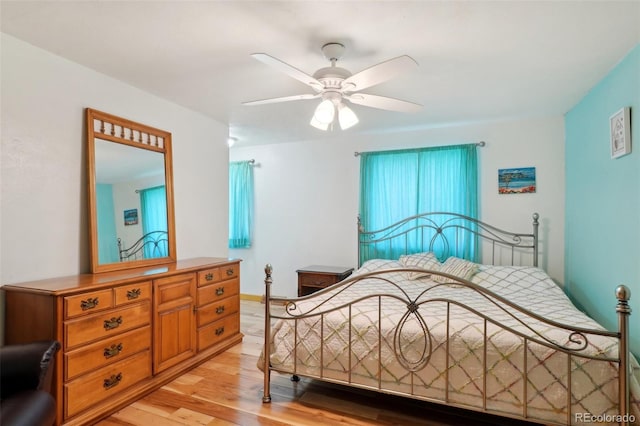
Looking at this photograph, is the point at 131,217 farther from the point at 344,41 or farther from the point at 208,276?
the point at 344,41

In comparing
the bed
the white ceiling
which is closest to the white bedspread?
the bed

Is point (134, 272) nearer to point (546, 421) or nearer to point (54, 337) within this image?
point (54, 337)

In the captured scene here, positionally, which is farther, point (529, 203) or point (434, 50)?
point (529, 203)

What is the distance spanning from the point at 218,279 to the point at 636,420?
2963 mm

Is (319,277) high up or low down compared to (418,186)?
down

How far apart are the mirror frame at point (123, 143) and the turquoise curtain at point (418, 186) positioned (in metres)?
2.35

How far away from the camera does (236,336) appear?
11.2 feet

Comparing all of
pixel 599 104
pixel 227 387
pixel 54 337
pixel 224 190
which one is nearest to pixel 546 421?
pixel 227 387

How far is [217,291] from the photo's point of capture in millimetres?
3131

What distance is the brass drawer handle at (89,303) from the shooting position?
6.53 feet

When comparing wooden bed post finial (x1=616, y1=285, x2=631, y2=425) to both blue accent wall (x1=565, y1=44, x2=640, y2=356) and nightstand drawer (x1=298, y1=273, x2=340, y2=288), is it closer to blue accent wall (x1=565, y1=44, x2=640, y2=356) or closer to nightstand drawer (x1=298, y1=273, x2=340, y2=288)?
blue accent wall (x1=565, y1=44, x2=640, y2=356)

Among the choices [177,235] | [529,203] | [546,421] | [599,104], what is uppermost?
[599,104]

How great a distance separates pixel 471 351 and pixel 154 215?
8.94 feet

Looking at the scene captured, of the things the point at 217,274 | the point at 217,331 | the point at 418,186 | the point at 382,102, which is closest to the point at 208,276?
the point at 217,274
